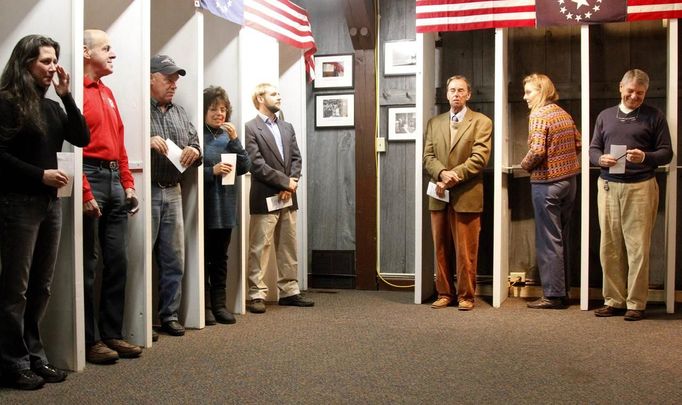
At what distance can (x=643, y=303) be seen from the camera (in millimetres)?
4637

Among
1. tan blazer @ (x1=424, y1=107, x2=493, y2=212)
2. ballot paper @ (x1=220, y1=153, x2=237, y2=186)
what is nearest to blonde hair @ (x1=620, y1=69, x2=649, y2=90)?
tan blazer @ (x1=424, y1=107, x2=493, y2=212)

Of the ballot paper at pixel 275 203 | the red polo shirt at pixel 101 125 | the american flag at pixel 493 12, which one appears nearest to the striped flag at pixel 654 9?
the american flag at pixel 493 12

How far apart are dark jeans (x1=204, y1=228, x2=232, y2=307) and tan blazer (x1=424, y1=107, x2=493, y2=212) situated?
148cm

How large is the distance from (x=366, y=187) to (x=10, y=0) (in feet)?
10.7

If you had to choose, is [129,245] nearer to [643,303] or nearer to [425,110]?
[425,110]

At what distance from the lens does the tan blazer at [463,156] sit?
500cm

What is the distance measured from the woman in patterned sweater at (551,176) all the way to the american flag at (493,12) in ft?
1.43

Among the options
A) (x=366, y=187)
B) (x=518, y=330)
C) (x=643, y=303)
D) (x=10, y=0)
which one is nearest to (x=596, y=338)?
(x=518, y=330)

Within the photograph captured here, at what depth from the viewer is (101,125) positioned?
138 inches

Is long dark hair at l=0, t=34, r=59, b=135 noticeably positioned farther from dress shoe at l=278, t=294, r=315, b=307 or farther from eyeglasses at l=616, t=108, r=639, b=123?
eyeglasses at l=616, t=108, r=639, b=123

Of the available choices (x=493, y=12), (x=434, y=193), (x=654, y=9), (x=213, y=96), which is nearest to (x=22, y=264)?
(x=213, y=96)

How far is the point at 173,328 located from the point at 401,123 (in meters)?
2.66

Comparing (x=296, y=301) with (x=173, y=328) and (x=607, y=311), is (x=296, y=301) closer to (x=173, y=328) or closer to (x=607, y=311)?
(x=173, y=328)

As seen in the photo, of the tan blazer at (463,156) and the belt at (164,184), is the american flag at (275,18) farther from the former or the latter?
the tan blazer at (463,156)
